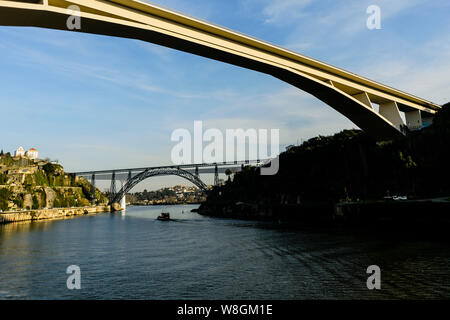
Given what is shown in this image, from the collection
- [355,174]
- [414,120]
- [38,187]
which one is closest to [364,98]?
[414,120]

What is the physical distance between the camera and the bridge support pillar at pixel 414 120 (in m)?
43.5

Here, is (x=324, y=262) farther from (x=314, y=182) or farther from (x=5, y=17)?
(x=314, y=182)

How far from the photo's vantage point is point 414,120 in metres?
43.9

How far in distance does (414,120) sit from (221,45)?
112 feet

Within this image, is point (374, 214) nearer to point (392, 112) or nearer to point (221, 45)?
point (392, 112)

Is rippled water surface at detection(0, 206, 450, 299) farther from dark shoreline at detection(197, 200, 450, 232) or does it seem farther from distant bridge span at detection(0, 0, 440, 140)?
distant bridge span at detection(0, 0, 440, 140)

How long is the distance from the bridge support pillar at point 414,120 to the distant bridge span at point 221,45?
235 centimetres

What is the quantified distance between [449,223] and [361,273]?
19353 mm

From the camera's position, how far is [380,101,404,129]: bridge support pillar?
3716cm

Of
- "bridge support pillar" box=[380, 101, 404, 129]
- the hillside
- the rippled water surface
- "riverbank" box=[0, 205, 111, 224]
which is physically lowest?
"riverbank" box=[0, 205, 111, 224]

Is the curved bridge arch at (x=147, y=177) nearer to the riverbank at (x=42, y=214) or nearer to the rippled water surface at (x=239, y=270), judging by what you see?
the riverbank at (x=42, y=214)

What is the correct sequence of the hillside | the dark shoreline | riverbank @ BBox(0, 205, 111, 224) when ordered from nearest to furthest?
the dark shoreline
the hillside
riverbank @ BBox(0, 205, 111, 224)

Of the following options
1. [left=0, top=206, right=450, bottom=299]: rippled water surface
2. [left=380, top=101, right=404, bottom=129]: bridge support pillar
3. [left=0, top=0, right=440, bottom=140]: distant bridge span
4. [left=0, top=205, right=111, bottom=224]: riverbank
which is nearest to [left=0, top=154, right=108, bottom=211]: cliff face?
[left=0, top=205, right=111, bottom=224]: riverbank
